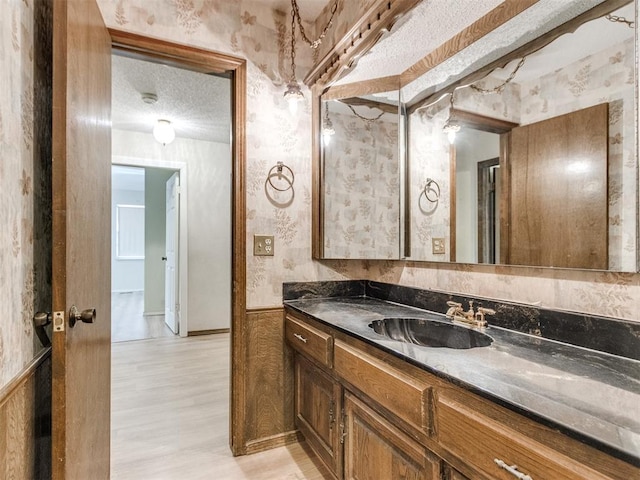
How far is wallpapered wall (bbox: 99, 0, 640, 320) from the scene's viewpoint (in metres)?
1.72

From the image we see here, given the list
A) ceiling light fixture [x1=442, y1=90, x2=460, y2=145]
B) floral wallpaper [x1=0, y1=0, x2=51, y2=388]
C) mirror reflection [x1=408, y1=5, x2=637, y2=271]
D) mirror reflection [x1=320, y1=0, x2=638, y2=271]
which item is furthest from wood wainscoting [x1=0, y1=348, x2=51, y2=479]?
ceiling light fixture [x1=442, y1=90, x2=460, y2=145]

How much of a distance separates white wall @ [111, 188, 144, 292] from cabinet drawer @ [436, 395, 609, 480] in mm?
8917

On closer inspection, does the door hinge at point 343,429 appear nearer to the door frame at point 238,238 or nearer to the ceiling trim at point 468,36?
the door frame at point 238,238

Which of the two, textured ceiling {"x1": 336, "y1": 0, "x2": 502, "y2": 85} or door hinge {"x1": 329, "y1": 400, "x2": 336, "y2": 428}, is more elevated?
textured ceiling {"x1": 336, "y1": 0, "x2": 502, "y2": 85}

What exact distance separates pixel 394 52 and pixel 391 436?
1839 mm

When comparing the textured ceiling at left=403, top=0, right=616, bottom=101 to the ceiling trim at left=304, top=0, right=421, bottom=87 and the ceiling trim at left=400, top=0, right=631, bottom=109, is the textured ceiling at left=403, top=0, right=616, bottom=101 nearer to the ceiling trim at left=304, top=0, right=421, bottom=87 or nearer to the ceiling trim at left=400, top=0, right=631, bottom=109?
the ceiling trim at left=400, top=0, right=631, bottom=109

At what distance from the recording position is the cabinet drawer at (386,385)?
0.96m

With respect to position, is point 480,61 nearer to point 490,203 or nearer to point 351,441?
point 490,203

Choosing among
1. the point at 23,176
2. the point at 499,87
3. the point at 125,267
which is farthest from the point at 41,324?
the point at 125,267

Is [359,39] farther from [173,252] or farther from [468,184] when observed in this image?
[173,252]

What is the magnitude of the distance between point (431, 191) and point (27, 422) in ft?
6.11

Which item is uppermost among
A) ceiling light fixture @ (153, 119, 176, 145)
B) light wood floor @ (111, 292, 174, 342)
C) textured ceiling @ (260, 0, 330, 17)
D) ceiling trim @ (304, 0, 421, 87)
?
textured ceiling @ (260, 0, 330, 17)

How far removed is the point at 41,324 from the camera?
39.1 inches

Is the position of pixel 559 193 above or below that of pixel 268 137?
below
